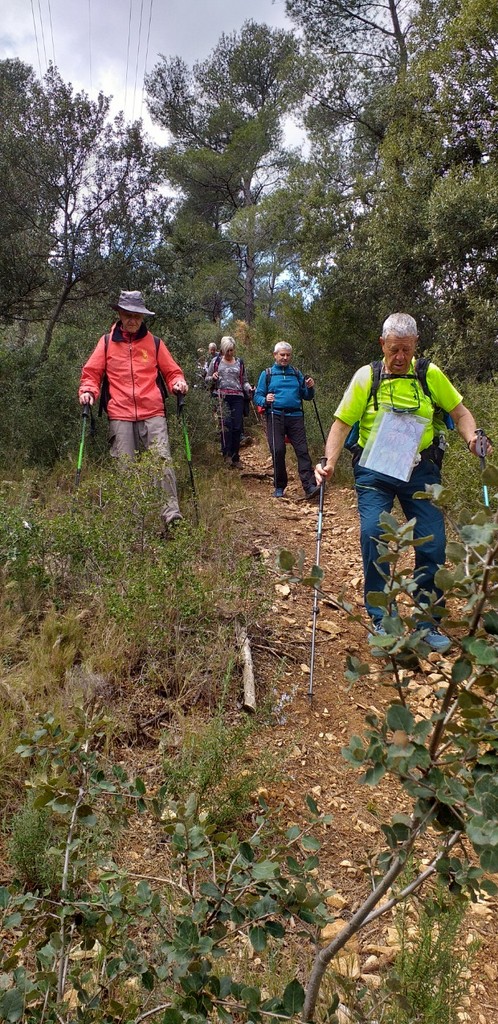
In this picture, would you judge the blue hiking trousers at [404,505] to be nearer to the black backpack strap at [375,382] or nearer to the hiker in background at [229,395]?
the black backpack strap at [375,382]

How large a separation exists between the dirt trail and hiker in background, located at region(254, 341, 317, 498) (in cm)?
206

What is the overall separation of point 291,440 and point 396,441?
4302 millimetres

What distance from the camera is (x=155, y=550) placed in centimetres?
409

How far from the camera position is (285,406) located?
7941 millimetres

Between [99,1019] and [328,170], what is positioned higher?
[328,170]

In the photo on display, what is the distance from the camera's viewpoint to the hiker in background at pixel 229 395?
30.5ft

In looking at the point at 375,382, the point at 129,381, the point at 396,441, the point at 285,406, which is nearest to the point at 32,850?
the point at 396,441

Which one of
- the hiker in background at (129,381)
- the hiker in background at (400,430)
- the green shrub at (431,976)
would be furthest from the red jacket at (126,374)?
the green shrub at (431,976)

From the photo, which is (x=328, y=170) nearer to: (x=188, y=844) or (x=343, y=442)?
(x=343, y=442)

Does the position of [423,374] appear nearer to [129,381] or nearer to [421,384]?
[421,384]

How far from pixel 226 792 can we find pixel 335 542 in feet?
13.9

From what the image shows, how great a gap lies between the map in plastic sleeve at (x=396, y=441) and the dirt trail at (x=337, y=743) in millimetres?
956

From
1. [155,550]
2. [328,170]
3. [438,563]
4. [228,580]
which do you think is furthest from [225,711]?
[328,170]

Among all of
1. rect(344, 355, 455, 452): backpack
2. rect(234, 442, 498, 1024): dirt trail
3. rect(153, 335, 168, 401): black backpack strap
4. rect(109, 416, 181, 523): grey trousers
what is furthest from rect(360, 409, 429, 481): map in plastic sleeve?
rect(153, 335, 168, 401): black backpack strap
